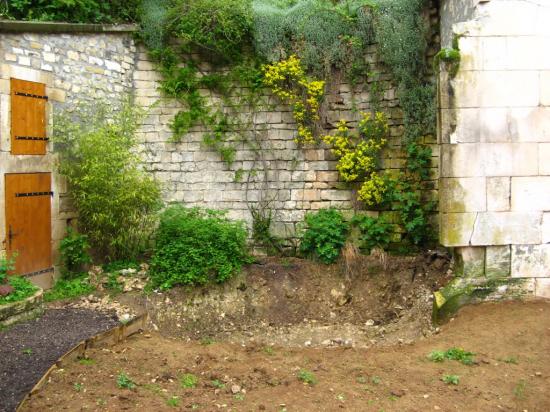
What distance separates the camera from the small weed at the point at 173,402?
4.65 meters

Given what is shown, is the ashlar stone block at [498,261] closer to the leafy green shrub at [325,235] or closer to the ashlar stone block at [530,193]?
the ashlar stone block at [530,193]

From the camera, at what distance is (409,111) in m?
7.92

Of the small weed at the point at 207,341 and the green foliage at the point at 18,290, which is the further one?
the small weed at the point at 207,341

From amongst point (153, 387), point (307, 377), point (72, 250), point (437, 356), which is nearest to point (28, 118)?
point (72, 250)

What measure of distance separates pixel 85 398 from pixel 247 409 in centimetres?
139

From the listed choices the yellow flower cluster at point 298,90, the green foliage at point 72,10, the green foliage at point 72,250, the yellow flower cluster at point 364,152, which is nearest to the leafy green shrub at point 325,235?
the yellow flower cluster at point 364,152

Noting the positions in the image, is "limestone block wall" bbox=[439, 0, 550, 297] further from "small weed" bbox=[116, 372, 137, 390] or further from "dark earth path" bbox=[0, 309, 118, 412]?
"dark earth path" bbox=[0, 309, 118, 412]

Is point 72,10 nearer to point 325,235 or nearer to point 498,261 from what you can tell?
point 325,235

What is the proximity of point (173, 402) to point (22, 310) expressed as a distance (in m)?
2.66

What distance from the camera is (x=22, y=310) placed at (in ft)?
20.7

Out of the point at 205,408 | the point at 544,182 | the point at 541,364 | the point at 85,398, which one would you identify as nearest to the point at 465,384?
the point at 541,364

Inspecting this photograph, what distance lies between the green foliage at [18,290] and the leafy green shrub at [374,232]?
454 centimetres

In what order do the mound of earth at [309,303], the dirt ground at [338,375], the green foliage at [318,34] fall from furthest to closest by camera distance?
the green foliage at [318,34]
the mound of earth at [309,303]
the dirt ground at [338,375]

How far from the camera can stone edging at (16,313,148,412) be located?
479cm
